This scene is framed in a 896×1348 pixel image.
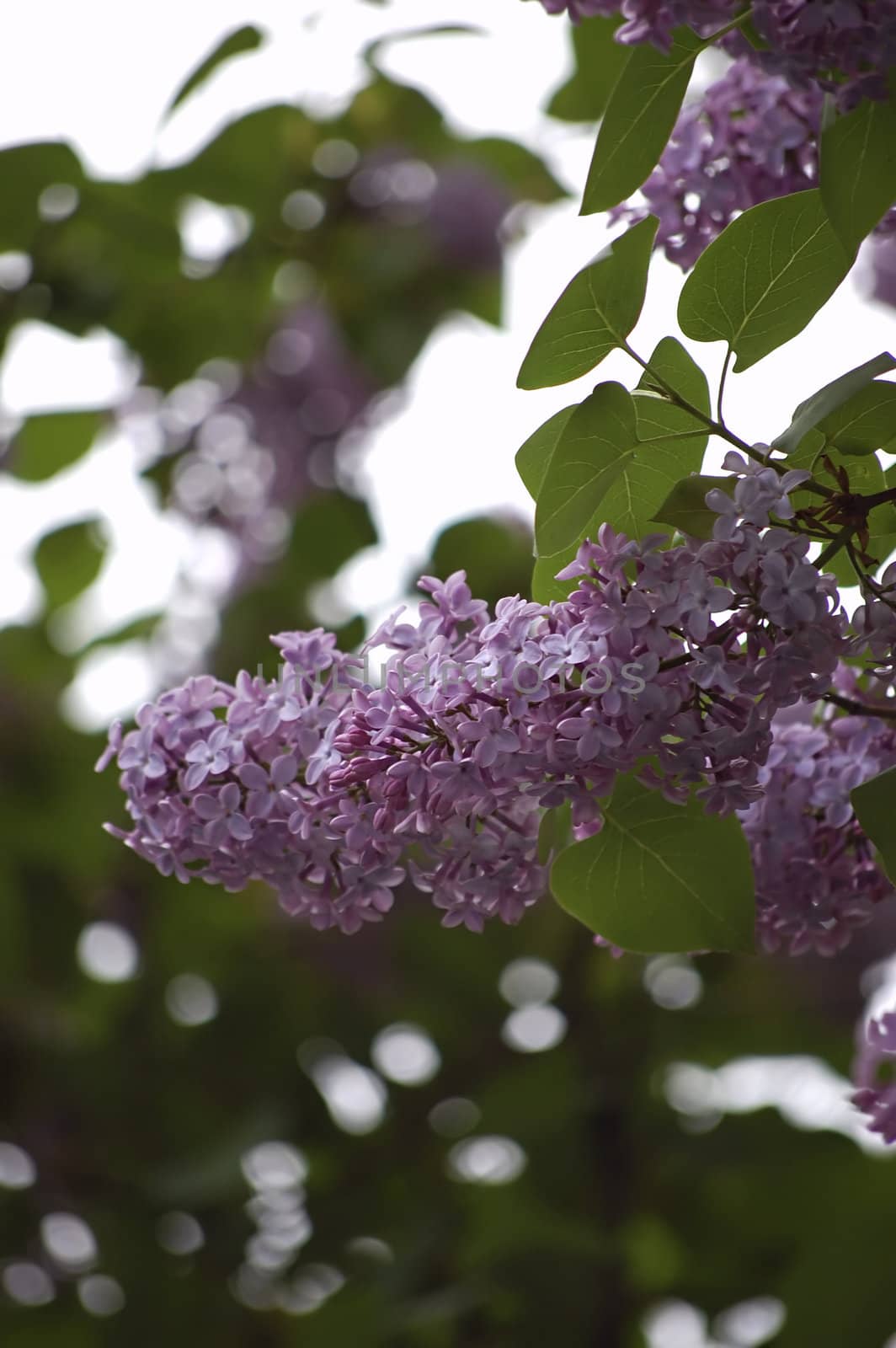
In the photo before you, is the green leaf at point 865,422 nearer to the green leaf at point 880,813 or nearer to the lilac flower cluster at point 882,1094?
the green leaf at point 880,813

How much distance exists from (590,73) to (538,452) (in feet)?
2.60

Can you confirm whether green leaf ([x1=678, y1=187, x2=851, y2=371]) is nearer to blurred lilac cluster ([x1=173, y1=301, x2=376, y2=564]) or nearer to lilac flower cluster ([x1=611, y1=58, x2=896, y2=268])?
lilac flower cluster ([x1=611, y1=58, x2=896, y2=268])

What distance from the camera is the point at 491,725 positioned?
21.2 inches

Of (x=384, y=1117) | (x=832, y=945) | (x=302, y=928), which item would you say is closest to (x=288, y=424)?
(x=302, y=928)

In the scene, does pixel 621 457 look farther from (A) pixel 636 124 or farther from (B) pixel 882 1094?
(B) pixel 882 1094

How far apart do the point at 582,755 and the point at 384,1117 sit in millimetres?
1290

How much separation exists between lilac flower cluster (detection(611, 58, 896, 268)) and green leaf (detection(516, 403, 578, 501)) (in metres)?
0.20

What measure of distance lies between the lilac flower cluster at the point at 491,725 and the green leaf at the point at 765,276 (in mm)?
82

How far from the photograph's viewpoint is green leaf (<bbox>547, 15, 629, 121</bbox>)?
1.16 metres

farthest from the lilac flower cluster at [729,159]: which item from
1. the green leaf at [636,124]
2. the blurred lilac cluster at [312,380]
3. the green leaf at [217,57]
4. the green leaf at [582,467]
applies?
the blurred lilac cluster at [312,380]

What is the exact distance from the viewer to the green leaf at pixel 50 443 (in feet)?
6.11

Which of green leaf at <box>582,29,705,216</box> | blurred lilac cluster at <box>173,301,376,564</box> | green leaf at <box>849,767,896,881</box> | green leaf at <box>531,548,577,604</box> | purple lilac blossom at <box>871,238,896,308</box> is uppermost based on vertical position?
green leaf at <box>582,29,705,216</box>

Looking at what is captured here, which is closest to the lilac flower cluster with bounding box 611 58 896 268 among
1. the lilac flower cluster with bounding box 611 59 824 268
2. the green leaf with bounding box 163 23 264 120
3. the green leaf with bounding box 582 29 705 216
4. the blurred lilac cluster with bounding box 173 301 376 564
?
the lilac flower cluster with bounding box 611 59 824 268

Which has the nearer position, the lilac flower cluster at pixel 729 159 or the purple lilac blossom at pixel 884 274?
the lilac flower cluster at pixel 729 159
